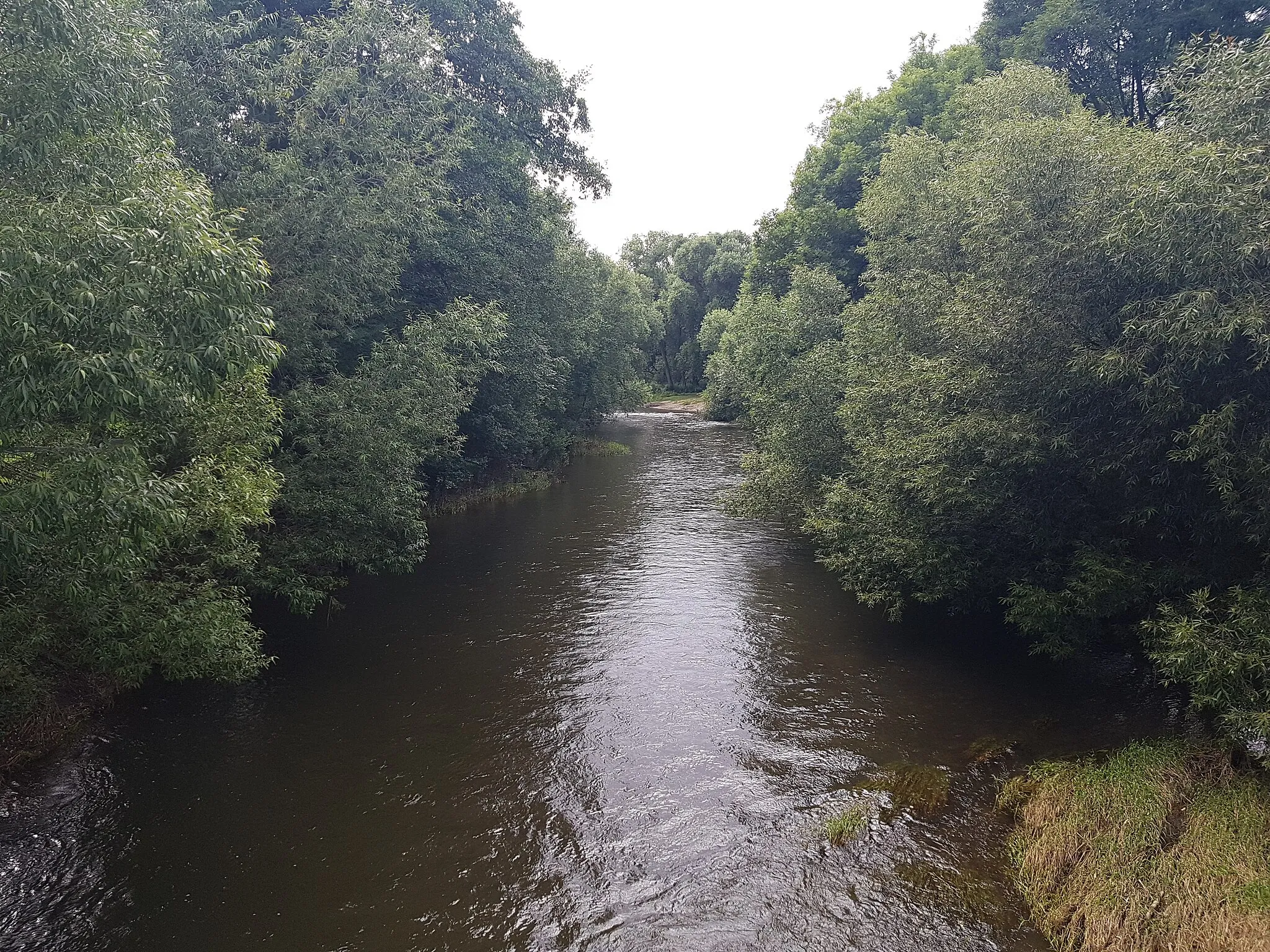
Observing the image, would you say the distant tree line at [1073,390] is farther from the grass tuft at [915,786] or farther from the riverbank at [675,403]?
the riverbank at [675,403]

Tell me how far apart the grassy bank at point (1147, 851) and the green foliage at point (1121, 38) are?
30050 mm

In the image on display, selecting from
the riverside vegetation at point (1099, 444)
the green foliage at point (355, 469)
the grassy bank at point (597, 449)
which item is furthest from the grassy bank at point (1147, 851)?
the grassy bank at point (597, 449)

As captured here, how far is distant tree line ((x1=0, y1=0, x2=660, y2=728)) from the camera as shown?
27.4 ft

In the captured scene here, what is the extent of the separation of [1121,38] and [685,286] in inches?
2460

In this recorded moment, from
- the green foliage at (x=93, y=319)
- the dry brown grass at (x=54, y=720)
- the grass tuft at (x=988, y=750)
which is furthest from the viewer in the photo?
the grass tuft at (x=988, y=750)

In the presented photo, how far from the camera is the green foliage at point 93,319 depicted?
786 cm

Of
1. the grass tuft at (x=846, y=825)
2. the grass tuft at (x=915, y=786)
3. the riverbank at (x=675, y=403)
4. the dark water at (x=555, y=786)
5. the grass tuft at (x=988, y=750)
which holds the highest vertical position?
the riverbank at (x=675, y=403)

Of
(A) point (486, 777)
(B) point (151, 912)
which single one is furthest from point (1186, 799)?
(B) point (151, 912)

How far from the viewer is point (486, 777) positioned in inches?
489

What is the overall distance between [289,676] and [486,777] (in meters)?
6.35

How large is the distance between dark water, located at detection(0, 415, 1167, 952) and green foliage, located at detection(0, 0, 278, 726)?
2.91 metres

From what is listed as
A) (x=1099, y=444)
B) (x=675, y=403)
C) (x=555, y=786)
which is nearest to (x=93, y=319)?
(x=555, y=786)

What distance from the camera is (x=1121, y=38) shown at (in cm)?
3422

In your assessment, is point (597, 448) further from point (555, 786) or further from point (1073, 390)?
point (555, 786)
